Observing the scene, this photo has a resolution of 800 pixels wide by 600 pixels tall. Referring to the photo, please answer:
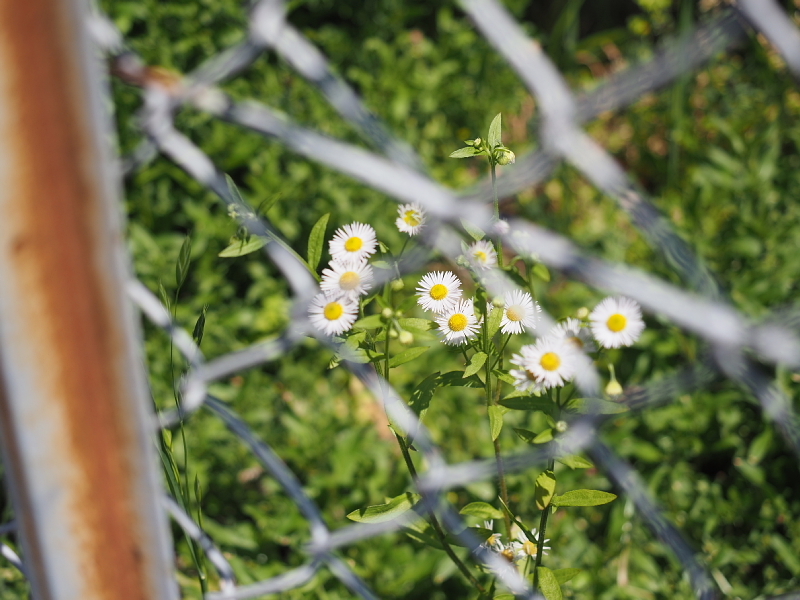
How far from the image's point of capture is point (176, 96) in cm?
87

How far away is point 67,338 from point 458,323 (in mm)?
311

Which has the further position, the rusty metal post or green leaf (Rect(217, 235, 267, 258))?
green leaf (Rect(217, 235, 267, 258))

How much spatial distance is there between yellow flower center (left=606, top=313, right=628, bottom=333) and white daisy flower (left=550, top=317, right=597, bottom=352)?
0.07ft

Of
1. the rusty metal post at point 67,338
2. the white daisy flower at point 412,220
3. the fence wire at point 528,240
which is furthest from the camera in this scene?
the white daisy flower at point 412,220

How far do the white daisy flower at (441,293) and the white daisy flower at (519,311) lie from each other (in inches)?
1.7

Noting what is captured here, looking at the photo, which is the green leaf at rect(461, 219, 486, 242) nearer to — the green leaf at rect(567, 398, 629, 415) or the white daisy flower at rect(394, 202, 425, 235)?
the white daisy flower at rect(394, 202, 425, 235)

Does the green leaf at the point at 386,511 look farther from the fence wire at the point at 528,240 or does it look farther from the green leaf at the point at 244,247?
the green leaf at the point at 244,247

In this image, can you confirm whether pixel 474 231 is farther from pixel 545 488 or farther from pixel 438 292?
pixel 545 488

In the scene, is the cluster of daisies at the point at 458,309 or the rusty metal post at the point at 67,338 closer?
the rusty metal post at the point at 67,338

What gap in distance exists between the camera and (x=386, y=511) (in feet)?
1.93

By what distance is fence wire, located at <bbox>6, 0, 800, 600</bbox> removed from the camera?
0.47m

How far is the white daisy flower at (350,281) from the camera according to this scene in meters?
0.53

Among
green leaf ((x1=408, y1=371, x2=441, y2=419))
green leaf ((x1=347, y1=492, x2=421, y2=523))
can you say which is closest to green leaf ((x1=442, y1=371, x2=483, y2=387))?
green leaf ((x1=408, y1=371, x2=441, y2=419))

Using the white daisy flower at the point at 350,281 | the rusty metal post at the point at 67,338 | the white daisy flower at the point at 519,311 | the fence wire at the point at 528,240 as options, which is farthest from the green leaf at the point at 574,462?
the rusty metal post at the point at 67,338
